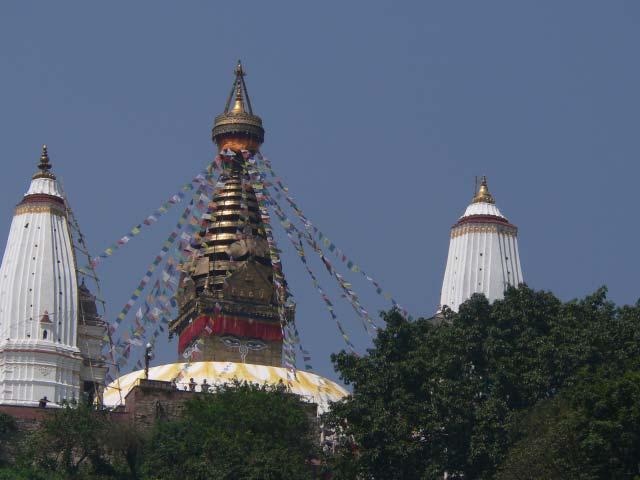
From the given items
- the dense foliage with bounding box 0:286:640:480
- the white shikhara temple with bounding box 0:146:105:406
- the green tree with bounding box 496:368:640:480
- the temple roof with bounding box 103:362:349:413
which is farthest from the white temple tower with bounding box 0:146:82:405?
the green tree with bounding box 496:368:640:480

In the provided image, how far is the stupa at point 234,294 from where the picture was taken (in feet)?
311

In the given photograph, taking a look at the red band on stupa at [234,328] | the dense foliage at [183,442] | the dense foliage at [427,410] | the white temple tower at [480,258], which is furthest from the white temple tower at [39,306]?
the white temple tower at [480,258]

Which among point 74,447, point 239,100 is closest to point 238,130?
point 239,100

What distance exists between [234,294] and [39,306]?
12427 millimetres

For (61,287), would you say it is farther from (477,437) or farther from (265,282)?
(477,437)

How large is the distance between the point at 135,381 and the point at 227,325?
8119 mm

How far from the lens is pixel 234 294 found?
99875 mm

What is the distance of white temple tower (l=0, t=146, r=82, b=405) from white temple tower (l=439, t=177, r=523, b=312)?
16.1 meters

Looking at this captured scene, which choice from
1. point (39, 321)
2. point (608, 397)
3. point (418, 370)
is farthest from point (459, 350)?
point (39, 321)

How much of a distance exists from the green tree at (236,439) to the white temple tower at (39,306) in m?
10.9

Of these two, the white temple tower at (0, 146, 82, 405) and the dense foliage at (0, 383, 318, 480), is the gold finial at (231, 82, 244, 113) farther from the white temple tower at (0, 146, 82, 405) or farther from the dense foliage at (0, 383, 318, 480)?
the dense foliage at (0, 383, 318, 480)

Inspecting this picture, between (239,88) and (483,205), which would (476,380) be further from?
(239,88)

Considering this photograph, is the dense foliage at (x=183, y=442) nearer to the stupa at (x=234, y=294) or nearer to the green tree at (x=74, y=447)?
the green tree at (x=74, y=447)

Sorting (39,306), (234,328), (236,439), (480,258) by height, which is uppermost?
(480,258)
